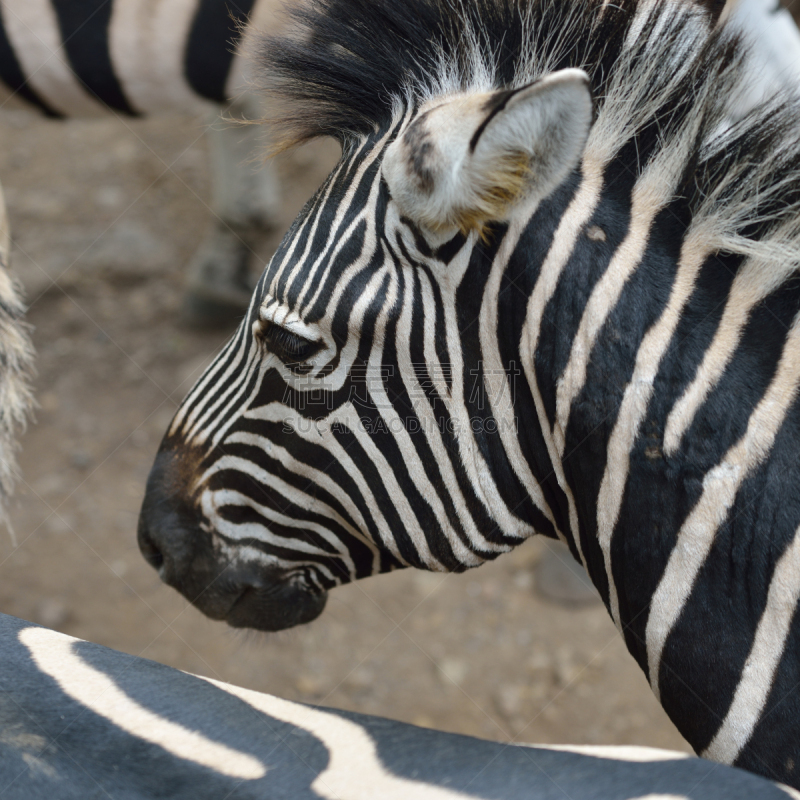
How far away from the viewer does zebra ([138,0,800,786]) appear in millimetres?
1445

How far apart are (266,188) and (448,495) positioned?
14.7 feet

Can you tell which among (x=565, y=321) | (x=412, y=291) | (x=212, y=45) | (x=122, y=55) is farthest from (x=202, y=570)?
(x=122, y=55)

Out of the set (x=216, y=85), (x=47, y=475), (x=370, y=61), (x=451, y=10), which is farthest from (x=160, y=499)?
(x=47, y=475)

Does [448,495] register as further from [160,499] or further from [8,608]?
[8,608]

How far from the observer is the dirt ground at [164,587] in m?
4.12

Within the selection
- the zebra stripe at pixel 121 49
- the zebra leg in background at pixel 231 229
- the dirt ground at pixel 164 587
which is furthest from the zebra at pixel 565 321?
the zebra leg in background at pixel 231 229

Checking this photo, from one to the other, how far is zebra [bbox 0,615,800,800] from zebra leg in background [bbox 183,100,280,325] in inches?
175

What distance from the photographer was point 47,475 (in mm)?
5172

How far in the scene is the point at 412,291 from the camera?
1613 mm

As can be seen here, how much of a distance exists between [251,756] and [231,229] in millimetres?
5113

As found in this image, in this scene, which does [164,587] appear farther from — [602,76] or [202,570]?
[602,76]

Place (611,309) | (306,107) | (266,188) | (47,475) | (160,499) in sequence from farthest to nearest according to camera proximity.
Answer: (266,188) → (47,475) → (160,499) → (306,107) → (611,309)

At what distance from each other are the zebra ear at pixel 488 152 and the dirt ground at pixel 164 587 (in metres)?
1.70

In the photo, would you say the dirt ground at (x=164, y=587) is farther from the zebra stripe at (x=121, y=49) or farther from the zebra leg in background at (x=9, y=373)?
the zebra stripe at (x=121, y=49)
